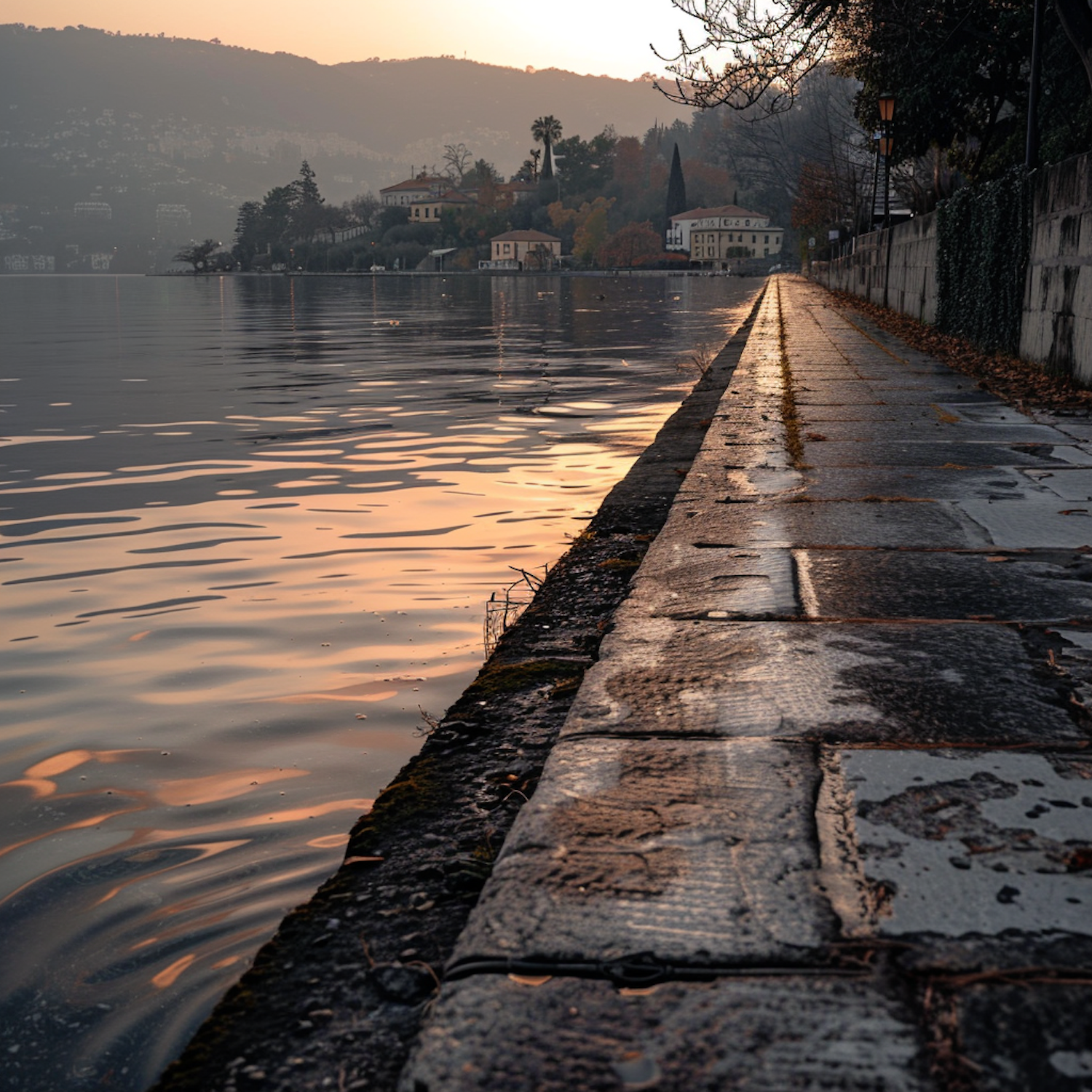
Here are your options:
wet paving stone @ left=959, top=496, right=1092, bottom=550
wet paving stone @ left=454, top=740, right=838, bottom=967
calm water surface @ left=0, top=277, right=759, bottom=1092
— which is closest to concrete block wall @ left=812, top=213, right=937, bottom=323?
calm water surface @ left=0, top=277, right=759, bottom=1092

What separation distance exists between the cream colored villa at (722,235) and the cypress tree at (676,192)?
1223mm

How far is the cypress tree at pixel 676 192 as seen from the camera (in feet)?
494

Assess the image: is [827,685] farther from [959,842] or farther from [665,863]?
[665,863]

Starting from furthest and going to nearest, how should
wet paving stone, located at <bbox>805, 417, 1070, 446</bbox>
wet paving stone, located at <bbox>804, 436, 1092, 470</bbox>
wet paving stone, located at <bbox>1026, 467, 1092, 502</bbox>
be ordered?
wet paving stone, located at <bbox>805, 417, 1070, 446</bbox>, wet paving stone, located at <bbox>804, 436, 1092, 470</bbox>, wet paving stone, located at <bbox>1026, 467, 1092, 502</bbox>

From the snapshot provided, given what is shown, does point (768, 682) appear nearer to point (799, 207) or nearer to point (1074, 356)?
point (1074, 356)

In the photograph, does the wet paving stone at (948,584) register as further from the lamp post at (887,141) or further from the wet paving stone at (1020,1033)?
the lamp post at (887,141)

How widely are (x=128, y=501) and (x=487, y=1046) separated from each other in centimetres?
→ 669

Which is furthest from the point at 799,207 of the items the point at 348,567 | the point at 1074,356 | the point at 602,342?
the point at 348,567

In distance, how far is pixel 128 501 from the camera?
7.54 m

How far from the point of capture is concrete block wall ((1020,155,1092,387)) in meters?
9.23

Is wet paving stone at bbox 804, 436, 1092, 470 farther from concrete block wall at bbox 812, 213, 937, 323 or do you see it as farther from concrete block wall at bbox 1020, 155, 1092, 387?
concrete block wall at bbox 812, 213, 937, 323

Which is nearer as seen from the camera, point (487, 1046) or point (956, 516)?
point (487, 1046)

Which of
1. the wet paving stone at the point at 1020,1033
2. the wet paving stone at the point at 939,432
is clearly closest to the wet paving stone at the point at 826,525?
the wet paving stone at the point at 939,432

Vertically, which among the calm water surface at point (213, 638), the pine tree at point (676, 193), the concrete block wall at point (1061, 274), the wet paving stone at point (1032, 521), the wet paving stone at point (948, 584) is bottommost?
the calm water surface at point (213, 638)
